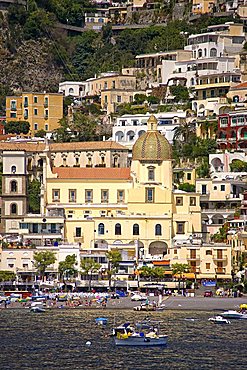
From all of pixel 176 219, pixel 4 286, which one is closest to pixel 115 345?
pixel 4 286

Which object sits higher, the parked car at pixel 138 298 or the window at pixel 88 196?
the window at pixel 88 196

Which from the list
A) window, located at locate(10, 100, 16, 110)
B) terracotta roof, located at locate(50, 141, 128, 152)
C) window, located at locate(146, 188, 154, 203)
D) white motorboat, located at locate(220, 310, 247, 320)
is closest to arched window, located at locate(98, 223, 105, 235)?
window, located at locate(146, 188, 154, 203)

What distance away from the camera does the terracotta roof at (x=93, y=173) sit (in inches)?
6156

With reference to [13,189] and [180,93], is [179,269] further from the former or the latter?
[180,93]

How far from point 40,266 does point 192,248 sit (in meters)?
13.2

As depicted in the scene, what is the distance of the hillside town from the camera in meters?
146

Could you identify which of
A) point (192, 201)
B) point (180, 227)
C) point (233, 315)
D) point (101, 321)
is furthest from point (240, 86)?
point (101, 321)

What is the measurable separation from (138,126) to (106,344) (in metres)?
65.2

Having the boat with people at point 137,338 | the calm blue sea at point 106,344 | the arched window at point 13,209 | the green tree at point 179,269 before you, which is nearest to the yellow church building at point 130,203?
the arched window at point 13,209

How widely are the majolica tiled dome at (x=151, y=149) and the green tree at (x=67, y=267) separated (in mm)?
16348

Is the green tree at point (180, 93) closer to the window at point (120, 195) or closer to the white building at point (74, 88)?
the white building at point (74, 88)

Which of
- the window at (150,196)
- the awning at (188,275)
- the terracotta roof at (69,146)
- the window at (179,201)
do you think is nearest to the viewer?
the awning at (188,275)

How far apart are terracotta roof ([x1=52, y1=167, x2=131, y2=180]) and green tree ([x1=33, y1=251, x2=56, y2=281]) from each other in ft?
42.8

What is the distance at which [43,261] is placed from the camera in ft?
472
